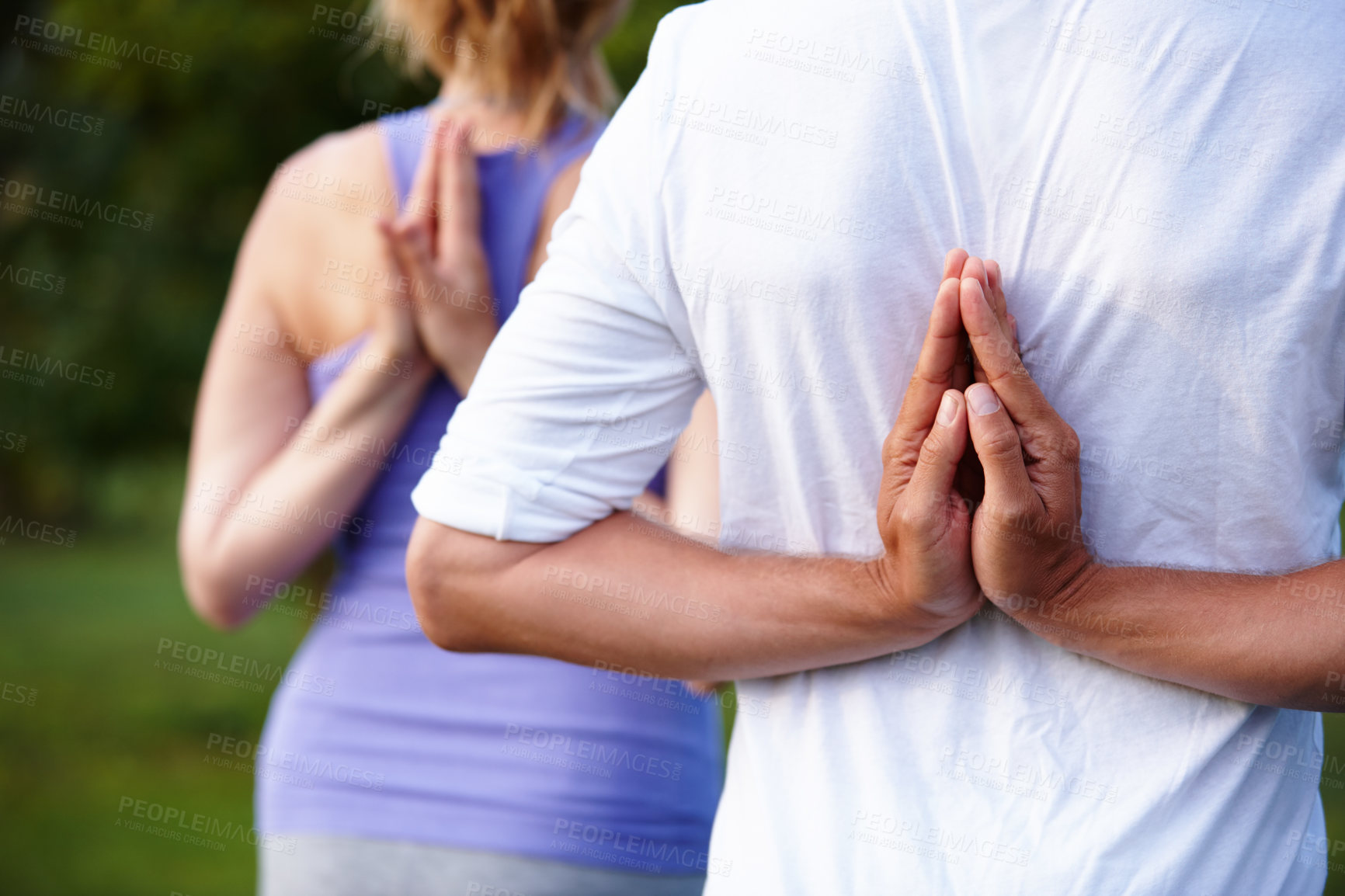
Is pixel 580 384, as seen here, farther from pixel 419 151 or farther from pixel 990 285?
pixel 419 151

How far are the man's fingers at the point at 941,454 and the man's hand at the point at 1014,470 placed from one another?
1cm

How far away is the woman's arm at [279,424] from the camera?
2.09 meters

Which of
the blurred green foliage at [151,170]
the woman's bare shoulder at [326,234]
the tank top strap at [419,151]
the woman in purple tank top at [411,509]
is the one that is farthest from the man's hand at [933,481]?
the blurred green foliage at [151,170]

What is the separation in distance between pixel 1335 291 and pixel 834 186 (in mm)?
463

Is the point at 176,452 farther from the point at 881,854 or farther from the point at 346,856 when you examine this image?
the point at 881,854

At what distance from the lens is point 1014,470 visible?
3.60ft

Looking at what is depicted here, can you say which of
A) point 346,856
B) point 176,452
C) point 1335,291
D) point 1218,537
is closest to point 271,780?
point 346,856

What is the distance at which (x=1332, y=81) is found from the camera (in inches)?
42.1

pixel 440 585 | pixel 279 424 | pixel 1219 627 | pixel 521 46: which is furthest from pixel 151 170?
pixel 1219 627

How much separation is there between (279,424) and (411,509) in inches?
12.2

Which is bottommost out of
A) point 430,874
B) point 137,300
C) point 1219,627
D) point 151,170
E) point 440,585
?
point 137,300

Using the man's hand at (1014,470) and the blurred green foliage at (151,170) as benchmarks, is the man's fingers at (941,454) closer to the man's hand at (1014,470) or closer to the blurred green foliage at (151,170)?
the man's hand at (1014,470)

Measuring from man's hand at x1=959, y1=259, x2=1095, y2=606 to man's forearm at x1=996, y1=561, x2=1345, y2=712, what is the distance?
1.4 inches

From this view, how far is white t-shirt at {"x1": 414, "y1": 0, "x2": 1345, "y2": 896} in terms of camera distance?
1080 millimetres
